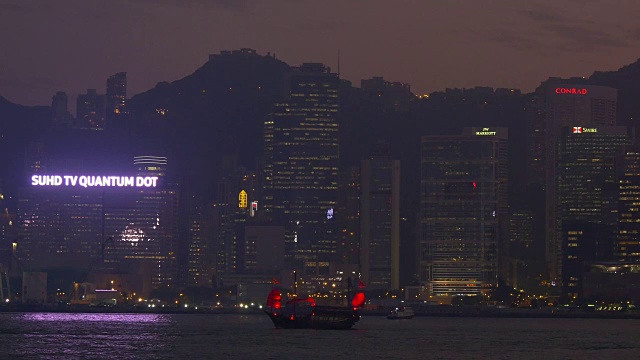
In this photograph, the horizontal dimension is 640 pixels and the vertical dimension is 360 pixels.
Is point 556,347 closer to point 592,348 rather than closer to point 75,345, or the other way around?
point 592,348

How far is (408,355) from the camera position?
164 metres

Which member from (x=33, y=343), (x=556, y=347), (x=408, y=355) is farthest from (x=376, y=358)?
(x=33, y=343)

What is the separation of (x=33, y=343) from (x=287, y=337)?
34087mm

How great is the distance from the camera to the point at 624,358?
162 meters

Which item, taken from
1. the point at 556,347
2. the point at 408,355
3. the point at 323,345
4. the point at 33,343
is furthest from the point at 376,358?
the point at 33,343

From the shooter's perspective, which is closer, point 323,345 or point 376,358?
point 376,358

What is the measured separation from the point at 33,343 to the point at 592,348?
2696 inches

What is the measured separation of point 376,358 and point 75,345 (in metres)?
40.1

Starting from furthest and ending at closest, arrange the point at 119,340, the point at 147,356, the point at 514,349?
the point at 119,340 < the point at 514,349 < the point at 147,356

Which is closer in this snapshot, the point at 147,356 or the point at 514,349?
the point at 147,356

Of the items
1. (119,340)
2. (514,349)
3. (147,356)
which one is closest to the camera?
(147,356)

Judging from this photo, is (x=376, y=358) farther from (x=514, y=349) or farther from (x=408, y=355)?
(x=514, y=349)

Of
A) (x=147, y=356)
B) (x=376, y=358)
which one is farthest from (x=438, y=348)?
(x=147, y=356)

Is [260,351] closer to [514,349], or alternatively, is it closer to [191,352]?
[191,352]
